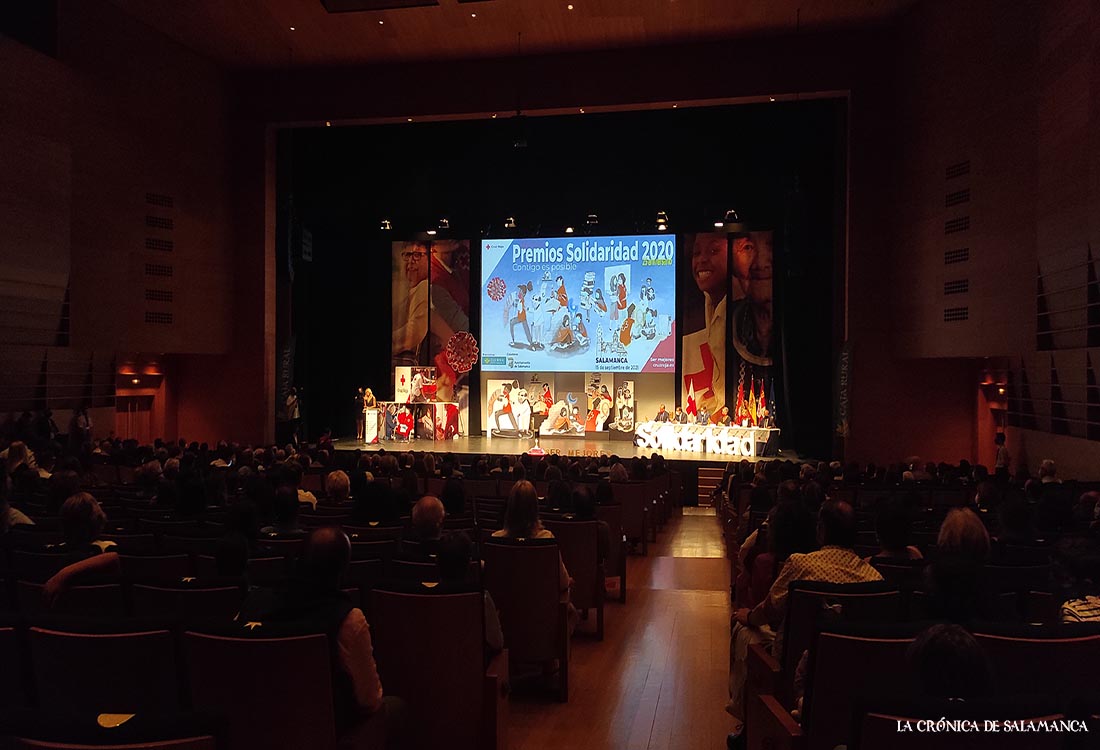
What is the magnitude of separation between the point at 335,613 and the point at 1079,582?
8.76 ft

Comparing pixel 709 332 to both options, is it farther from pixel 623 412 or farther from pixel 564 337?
pixel 564 337

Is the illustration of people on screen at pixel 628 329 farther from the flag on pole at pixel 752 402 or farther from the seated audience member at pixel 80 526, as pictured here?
the seated audience member at pixel 80 526

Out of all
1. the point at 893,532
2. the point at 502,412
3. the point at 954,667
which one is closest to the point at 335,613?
the point at 954,667

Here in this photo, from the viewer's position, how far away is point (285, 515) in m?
4.76

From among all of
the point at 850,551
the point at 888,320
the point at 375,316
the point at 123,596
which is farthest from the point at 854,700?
the point at 375,316

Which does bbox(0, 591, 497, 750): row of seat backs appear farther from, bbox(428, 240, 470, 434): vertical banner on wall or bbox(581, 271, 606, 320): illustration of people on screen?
bbox(428, 240, 470, 434): vertical banner on wall

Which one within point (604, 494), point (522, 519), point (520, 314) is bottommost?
point (604, 494)

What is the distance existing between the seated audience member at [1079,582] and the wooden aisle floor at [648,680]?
1.50 m

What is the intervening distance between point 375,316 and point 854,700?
20086mm

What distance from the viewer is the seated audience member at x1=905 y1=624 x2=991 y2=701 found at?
5.67 feet

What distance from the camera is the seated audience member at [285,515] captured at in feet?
15.3

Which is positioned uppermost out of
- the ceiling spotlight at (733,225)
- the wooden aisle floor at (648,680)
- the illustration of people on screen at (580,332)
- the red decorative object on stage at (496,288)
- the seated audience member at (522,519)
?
the ceiling spotlight at (733,225)

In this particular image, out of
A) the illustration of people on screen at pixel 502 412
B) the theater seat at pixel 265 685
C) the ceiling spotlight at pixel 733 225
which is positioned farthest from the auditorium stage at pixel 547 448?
the theater seat at pixel 265 685

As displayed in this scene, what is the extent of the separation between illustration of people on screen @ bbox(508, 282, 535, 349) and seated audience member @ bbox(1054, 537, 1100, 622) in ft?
55.0
